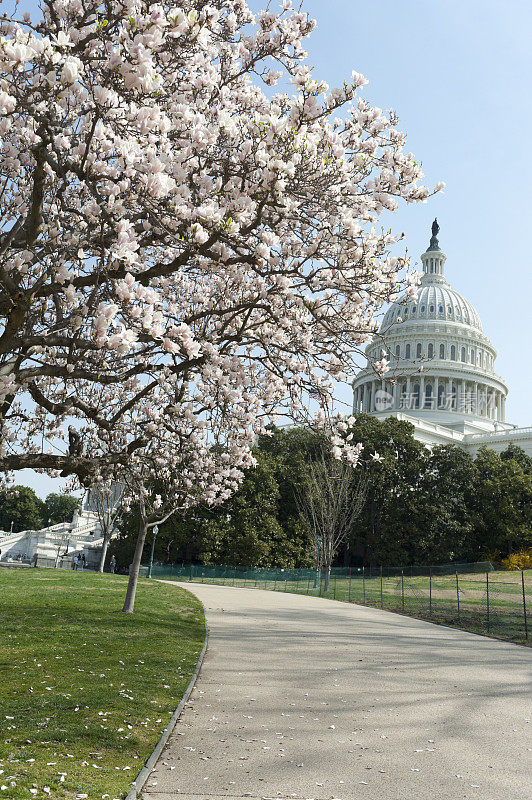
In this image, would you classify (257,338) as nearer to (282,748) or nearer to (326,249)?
(326,249)

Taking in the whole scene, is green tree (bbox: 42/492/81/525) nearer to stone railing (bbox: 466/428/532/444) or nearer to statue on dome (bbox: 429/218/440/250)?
stone railing (bbox: 466/428/532/444)

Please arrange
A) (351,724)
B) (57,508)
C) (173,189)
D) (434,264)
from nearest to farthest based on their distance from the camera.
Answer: (173,189) → (351,724) → (57,508) → (434,264)

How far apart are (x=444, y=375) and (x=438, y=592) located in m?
77.1

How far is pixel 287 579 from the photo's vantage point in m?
37.6

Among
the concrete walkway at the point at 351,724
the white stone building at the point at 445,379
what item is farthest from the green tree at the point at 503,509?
the concrete walkway at the point at 351,724

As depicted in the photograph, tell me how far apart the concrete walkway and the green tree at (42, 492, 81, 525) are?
93.0m

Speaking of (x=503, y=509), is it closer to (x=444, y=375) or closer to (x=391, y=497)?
(x=391, y=497)

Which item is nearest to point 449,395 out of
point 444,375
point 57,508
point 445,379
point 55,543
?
point 445,379

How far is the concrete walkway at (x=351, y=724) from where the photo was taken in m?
5.93

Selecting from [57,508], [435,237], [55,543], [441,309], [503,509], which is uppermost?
[435,237]

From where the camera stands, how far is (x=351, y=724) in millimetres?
7934

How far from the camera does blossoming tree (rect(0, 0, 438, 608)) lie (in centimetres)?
566

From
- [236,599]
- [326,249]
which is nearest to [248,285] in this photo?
[326,249]

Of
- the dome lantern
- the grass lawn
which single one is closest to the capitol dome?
the dome lantern
